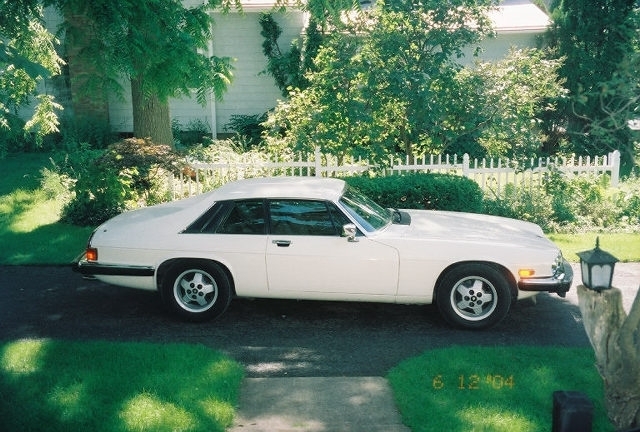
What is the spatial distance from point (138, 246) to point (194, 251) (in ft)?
2.02

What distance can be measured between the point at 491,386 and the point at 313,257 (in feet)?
7.17

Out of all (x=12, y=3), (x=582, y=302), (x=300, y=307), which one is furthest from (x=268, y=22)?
(x=582, y=302)

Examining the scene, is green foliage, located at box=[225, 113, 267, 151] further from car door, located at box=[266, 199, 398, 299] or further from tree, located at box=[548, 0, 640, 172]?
car door, located at box=[266, 199, 398, 299]

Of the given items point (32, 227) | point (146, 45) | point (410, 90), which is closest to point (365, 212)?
point (146, 45)

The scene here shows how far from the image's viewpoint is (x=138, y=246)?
23.2 ft

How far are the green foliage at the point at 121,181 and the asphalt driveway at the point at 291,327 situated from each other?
3.04 m

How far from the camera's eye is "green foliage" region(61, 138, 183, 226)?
11203 millimetres

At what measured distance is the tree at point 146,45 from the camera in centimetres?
790

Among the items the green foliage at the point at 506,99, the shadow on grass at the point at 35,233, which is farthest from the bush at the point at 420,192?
the shadow on grass at the point at 35,233

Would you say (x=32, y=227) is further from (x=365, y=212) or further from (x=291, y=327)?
(x=365, y=212)

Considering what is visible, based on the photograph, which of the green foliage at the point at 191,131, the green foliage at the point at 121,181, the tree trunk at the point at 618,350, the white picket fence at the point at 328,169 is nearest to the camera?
the tree trunk at the point at 618,350

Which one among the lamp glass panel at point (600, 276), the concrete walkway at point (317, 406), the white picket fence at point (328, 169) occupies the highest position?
the white picket fence at point (328, 169)

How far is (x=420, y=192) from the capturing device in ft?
35.4
